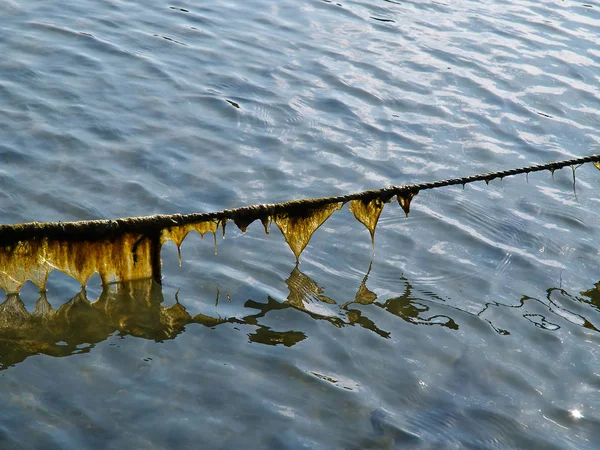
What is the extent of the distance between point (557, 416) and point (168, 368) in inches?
98.7

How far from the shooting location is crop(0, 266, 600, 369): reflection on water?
4891 millimetres

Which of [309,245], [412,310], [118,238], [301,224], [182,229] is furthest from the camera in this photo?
[309,245]

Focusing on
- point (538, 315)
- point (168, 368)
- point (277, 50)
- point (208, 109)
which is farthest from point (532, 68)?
point (168, 368)

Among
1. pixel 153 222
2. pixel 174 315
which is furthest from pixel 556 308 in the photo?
pixel 153 222

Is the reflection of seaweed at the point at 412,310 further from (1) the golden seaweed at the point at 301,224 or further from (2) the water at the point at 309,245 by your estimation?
(1) the golden seaweed at the point at 301,224

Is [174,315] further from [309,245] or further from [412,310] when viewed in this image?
[412,310]

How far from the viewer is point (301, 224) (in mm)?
5516

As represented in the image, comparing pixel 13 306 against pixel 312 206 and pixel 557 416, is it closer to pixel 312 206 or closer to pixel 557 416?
pixel 312 206

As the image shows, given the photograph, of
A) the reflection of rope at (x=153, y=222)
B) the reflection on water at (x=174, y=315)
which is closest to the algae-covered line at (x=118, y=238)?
the reflection of rope at (x=153, y=222)

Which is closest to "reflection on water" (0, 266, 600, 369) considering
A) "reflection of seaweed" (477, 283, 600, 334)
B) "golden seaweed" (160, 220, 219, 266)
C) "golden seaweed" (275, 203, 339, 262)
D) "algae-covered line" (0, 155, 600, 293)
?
"reflection of seaweed" (477, 283, 600, 334)

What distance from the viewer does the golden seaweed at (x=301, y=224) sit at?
17.9ft

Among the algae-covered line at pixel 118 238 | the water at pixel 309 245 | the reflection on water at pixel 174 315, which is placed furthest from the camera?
the reflection on water at pixel 174 315

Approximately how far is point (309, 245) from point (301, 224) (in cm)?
74

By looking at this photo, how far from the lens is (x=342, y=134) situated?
26.7 feet
